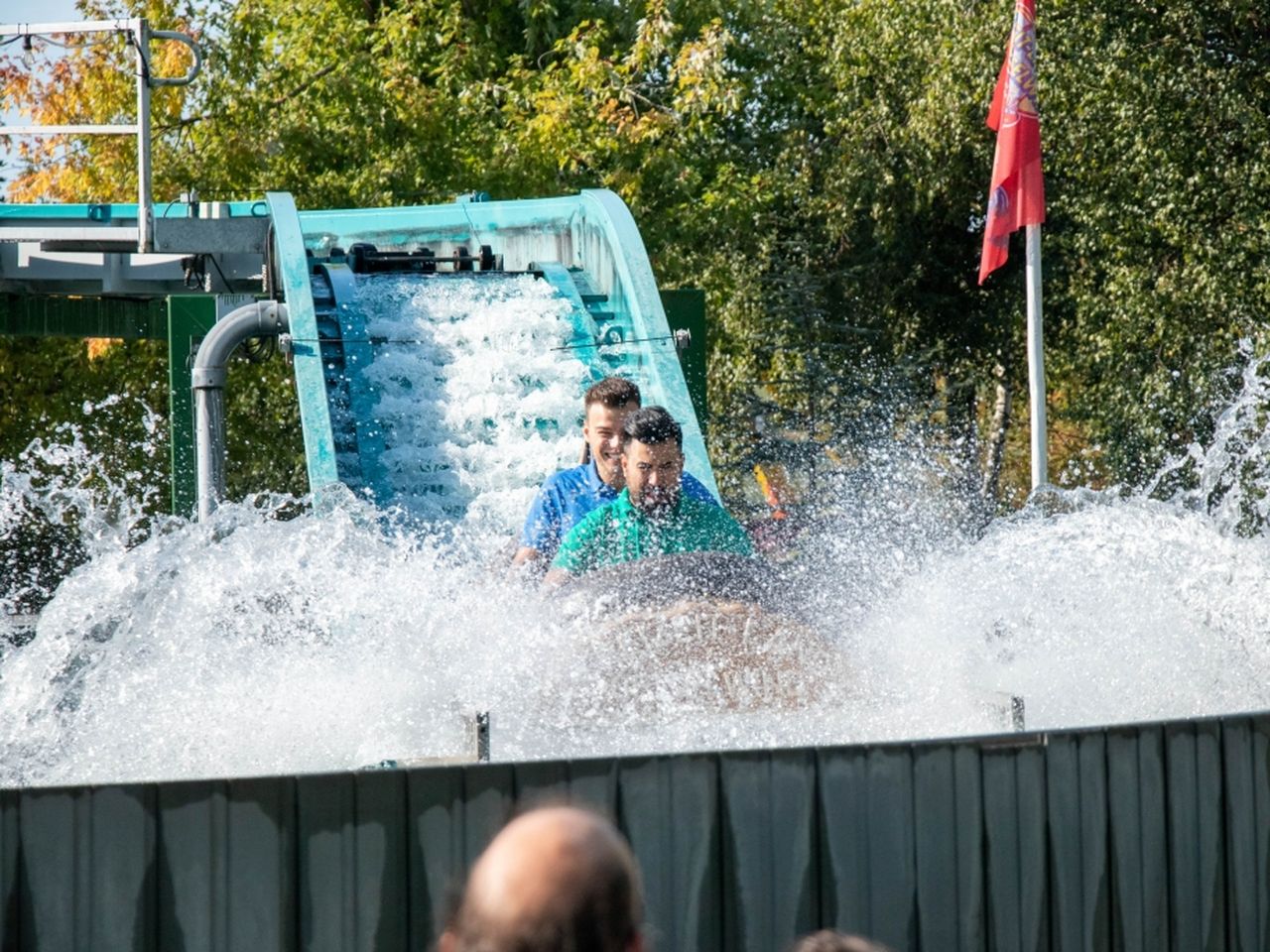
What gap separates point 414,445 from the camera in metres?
9.85

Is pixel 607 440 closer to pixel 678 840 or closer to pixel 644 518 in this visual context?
pixel 644 518

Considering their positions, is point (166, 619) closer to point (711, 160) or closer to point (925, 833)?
point (925, 833)

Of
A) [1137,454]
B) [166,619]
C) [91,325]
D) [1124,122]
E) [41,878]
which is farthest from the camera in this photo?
[1137,454]

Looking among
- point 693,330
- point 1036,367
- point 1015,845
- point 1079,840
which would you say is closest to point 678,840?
point 1015,845

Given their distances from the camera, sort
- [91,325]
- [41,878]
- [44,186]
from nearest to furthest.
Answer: [41,878], [91,325], [44,186]

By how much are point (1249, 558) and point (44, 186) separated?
654 inches

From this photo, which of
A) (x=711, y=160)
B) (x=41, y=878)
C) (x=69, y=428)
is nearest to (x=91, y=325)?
(x=69, y=428)

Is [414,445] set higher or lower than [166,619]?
higher

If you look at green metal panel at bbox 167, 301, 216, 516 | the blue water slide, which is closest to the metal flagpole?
the blue water slide

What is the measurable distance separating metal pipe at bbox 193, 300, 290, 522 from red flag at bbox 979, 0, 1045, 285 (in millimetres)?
5212

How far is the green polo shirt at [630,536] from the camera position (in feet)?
19.3

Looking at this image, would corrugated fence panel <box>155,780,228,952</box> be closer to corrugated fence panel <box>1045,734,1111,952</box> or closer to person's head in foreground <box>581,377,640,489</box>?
corrugated fence panel <box>1045,734,1111,952</box>

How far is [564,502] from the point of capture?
6738 mm

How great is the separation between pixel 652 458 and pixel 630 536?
0.26m
